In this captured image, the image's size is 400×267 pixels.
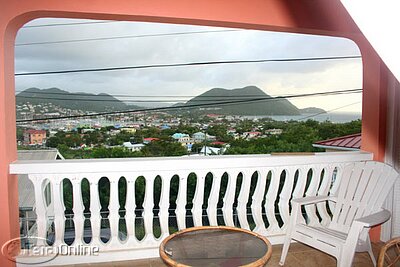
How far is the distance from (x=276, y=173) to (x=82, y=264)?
6.80 ft

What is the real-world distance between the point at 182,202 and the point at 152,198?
296 millimetres

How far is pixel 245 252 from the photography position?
1906 mm

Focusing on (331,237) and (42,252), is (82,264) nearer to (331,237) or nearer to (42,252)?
(42,252)

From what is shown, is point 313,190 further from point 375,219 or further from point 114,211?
point 114,211

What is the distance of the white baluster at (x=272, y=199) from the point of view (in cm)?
293

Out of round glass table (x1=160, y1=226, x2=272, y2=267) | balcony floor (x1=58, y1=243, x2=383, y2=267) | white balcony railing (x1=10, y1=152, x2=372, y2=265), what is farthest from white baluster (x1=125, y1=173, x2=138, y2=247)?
round glass table (x1=160, y1=226, x2=272, y2=267)

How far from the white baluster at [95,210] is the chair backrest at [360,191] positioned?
2.27m

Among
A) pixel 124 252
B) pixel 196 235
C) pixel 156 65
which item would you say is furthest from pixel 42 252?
pixel 156 65

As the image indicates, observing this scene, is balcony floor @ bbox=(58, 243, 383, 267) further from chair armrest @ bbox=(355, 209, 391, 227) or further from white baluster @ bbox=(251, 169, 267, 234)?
chair armrest @ bbox=(355, 209, 391, 227)

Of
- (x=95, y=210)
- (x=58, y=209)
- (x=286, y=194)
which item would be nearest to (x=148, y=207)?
(x=95, y=210)

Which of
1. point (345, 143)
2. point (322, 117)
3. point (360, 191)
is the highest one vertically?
point (322, 117)

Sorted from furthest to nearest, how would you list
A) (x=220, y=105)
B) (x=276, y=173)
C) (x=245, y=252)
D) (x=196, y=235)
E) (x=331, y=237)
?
(x=220, y=105) → (x=276, y=173) → (x=331, y=237) → (x=196, y=235) → (x=245, y=252)

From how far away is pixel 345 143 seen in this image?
392cm

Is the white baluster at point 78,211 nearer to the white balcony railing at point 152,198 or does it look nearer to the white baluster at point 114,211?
the white balcony railing at point 152,198
